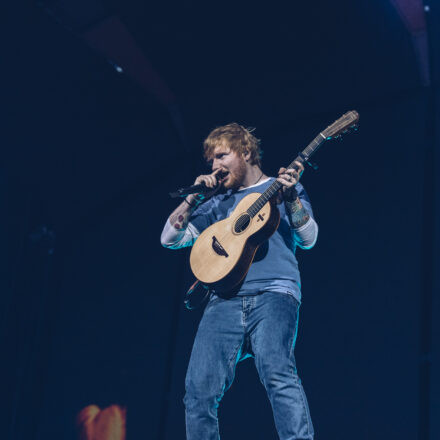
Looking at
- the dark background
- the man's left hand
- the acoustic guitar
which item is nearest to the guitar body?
the acoustic guitar

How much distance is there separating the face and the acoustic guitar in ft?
0.65

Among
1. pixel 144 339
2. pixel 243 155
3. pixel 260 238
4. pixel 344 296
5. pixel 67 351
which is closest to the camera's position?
pixel 260 238

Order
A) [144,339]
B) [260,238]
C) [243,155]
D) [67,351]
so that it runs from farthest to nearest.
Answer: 1. [67,351]
2. [144,339]
3. [243,155]
4. [260,238]

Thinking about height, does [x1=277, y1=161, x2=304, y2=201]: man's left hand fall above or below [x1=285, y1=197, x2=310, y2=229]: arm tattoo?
above

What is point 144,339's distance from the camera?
392 centimetres

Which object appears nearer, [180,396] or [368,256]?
[368,256]

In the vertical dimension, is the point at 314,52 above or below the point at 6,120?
above

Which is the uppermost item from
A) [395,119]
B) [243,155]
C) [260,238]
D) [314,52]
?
[314,52]

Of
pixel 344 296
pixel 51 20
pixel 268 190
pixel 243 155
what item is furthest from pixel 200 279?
pixel 51 20

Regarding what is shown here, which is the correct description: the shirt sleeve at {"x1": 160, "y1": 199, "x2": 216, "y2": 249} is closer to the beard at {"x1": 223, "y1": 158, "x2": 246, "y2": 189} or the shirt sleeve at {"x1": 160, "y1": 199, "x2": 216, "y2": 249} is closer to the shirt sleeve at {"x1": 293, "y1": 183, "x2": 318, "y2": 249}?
the beard at {"x1": 223, "y1": 158, "x2": 246, "y2": 189}

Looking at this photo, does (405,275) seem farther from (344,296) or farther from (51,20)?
(51,20)

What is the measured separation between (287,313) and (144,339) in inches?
77.5

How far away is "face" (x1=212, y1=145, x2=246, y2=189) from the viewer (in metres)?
2.73

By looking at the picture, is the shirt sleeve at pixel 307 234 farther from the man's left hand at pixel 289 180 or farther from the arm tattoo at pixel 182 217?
the arm tattoo at pixel 182 217
